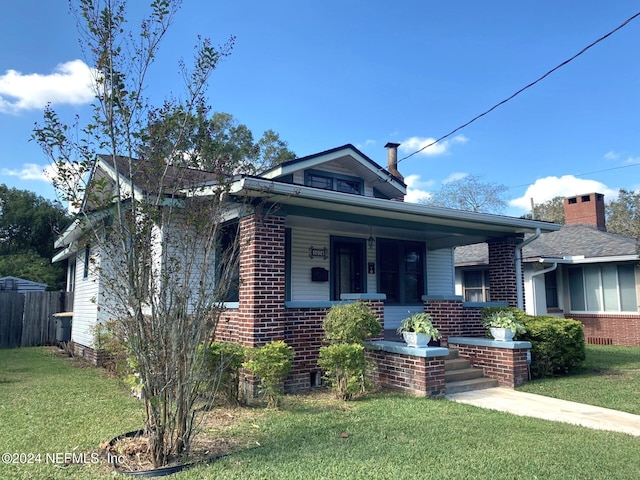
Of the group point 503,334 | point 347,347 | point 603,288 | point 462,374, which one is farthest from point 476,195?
point 347,347

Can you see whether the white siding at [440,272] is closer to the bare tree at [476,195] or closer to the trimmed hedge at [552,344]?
the trimmed hedge at [552,344]

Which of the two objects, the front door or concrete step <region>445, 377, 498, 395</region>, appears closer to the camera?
concrete step <region>445, 377, 498, 395</region>

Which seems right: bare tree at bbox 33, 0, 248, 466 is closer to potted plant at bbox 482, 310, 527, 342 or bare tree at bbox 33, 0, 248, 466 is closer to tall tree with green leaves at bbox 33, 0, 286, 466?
tall tree with green leaves at bbox 33, 0, 286, 466

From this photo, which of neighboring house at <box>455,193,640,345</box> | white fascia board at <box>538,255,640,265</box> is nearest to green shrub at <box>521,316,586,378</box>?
neighboring house at <box>455,193,640,345</box>

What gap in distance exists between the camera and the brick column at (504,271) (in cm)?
995

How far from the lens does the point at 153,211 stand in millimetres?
3994

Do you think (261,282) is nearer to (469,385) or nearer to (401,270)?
(469,385)

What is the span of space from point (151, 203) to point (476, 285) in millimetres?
14612

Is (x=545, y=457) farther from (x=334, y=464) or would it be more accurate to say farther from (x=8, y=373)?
(x=8, y=373)

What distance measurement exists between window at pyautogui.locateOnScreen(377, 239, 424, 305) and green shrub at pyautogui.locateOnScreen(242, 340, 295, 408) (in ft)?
17.2

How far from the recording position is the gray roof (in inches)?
565

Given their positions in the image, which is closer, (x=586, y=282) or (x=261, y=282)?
(x=261, y=282)

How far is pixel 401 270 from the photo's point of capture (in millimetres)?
11117

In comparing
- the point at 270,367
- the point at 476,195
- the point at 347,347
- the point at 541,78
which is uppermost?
the point at 476,195
